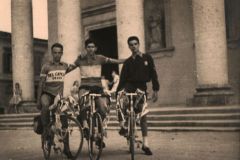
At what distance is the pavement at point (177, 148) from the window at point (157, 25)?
8967mm

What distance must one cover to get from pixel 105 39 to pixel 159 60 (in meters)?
4.88

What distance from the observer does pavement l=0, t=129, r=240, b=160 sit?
771 centimetres

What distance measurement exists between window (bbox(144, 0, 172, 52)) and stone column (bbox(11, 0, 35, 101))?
5.74 metres

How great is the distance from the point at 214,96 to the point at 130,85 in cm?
649

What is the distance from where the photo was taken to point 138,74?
26.6 ft

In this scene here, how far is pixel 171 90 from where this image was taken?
20.0 metres

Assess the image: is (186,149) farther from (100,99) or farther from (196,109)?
(196,109)

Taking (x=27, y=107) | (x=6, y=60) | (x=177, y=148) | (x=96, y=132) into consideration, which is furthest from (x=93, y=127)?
(x=6, y=60)

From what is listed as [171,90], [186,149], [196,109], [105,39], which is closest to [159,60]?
[171,90]

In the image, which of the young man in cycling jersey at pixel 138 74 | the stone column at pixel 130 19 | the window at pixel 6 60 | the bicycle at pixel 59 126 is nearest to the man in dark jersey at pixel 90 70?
the young man in cycling jersey at pixel 138 74

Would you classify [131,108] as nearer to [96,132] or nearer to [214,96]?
[96,132]

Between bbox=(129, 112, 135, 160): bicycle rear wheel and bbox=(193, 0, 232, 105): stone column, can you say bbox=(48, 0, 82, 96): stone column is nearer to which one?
bbox=(193, 0, 232, 105): stone column

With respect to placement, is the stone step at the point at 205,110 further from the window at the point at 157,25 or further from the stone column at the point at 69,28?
the window at the point at 157,25

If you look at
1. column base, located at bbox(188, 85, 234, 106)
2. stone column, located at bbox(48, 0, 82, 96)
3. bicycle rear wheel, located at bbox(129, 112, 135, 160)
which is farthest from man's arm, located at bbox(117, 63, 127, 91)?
stone column, located at bbox(48, 0, 82, 96)
